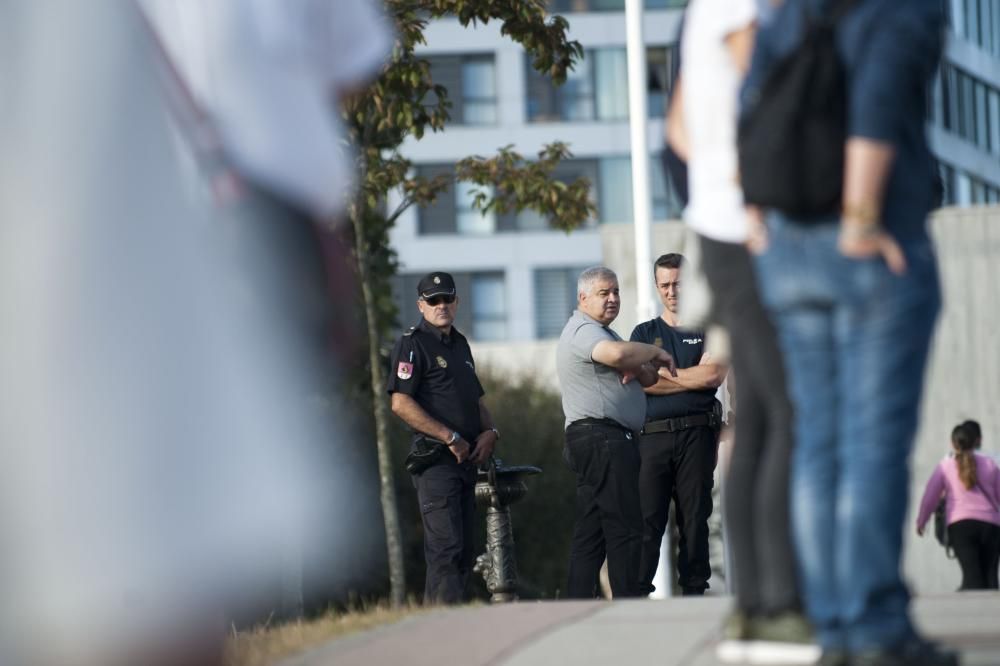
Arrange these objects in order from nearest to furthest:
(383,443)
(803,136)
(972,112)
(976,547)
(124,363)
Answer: (124,363) < (803,136) < (976,547) < (383,443) < (972,112)

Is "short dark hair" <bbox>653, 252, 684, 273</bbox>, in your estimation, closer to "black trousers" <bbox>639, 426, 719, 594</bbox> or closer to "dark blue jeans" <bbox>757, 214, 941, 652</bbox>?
"black trousers" <bbox>639, 426, 719, 594</bbox>

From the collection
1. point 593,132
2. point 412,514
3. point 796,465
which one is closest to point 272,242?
point 796,465

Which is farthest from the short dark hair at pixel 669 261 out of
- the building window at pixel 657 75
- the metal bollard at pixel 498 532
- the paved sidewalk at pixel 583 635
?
the building window at pixel 657 75

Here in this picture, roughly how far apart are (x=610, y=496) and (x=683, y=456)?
0.46m

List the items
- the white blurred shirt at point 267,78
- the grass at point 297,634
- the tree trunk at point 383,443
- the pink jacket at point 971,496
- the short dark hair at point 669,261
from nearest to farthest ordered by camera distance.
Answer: the white blurred shirt at point 267,78 → the grass at point 297,634 → the short dark hair at point 669,261 → the pink jacket at point 971,496 → the tree trunk at point 383,443

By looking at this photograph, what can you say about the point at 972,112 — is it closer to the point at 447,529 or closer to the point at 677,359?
the point at 677,359

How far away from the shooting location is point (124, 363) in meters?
3.59

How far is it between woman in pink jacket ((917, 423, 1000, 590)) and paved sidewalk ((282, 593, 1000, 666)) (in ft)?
27.6

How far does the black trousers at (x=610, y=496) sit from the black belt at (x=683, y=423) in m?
0.27

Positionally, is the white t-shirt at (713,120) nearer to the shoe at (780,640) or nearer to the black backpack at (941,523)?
the shoe at (780,640)

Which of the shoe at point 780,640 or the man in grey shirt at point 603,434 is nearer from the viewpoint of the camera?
the shoe at point 780,640

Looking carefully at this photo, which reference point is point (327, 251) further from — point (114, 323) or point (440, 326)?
point (440, 326)

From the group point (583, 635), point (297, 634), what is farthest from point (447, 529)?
point (583, 635)

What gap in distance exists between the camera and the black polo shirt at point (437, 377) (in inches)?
396
